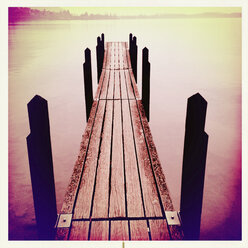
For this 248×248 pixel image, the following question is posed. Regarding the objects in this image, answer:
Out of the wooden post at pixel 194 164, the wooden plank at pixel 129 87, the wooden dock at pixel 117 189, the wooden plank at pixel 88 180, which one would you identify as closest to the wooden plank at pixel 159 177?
the wooden dock at pixel 117 189

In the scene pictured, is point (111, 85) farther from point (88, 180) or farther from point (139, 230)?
point (139, 230)

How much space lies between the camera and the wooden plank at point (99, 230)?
6.64 feet

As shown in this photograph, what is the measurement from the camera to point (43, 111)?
1838 mm

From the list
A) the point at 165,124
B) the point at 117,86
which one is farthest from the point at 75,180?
the point at 165,124

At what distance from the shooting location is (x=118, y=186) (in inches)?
104

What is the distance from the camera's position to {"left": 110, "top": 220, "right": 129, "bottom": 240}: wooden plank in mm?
2040

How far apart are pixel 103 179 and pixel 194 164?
1.14 m

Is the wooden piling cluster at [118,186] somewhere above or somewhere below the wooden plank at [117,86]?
below

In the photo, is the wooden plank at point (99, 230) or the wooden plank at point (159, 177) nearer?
the wooden plank at point (99, 230)

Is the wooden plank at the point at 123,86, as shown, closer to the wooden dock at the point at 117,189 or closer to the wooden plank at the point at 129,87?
the wooden plank at the point at 129,87

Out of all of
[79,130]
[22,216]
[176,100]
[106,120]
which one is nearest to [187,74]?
[176,100]

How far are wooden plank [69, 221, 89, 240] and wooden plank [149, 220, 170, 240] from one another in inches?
19.5

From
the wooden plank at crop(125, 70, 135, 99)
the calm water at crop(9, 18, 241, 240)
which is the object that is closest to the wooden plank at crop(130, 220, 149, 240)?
the calm water at crop(9, 18, 241, 240)
